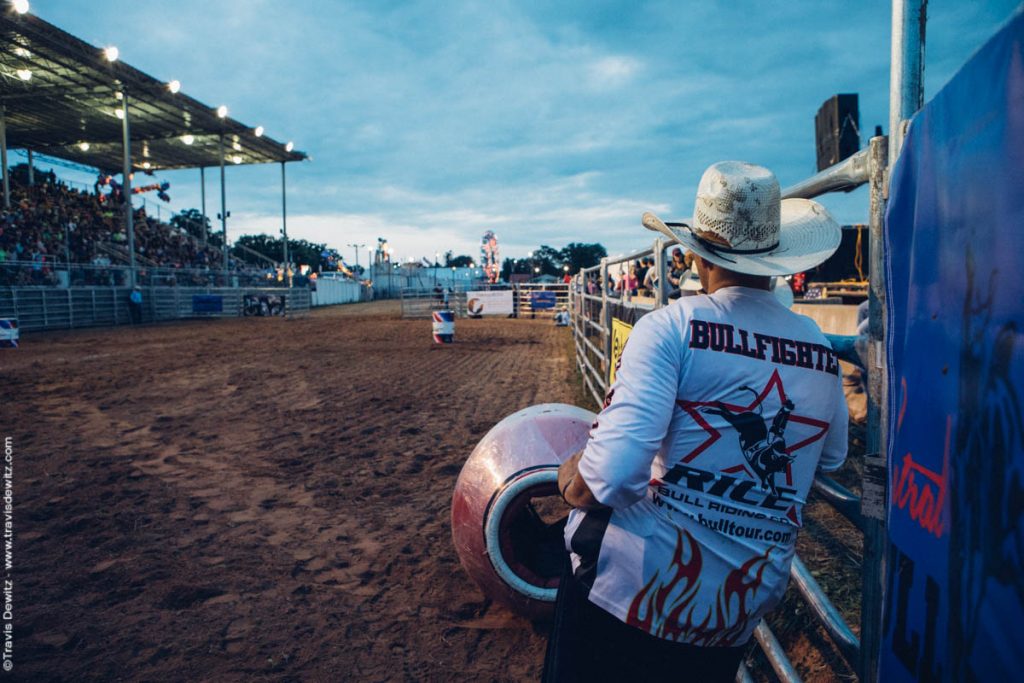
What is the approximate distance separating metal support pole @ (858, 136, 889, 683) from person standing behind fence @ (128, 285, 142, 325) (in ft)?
91.8

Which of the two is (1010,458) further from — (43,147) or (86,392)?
(43,147)

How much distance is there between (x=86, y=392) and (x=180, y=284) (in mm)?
22752

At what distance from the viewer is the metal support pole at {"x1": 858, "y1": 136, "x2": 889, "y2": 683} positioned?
155cm

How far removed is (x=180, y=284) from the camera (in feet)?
95.1

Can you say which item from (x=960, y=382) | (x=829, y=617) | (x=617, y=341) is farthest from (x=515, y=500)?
(x=617, y=341)

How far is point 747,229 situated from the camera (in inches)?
60.6

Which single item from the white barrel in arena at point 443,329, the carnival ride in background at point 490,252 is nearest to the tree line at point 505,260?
the carnival ride in background at point 490,252

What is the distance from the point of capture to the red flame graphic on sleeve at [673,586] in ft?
4.96

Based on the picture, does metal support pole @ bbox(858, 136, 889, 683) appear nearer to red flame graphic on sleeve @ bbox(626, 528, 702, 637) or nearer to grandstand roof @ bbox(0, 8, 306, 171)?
red flame graphic on sleeve @ bbox(626, 528, 702, 637)

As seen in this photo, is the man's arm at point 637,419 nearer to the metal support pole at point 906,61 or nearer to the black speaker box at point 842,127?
the metal support pole at point 906,61

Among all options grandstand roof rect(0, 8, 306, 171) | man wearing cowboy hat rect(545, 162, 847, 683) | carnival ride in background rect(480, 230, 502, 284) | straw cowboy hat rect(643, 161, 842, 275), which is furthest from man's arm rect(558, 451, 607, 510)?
carnival ride in background rect(480, 230, 502, 284)

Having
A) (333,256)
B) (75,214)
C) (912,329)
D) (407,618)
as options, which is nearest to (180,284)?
(75,214)

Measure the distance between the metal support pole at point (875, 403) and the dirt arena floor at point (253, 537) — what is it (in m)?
1.24

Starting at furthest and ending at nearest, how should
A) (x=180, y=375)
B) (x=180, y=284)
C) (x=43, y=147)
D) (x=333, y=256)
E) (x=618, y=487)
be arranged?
1. (x=333, y=256)
2. (x=43, y=147)
3. (x=180, y=284)
4. (x=180, y=375)
5. (x=618, y=487)
